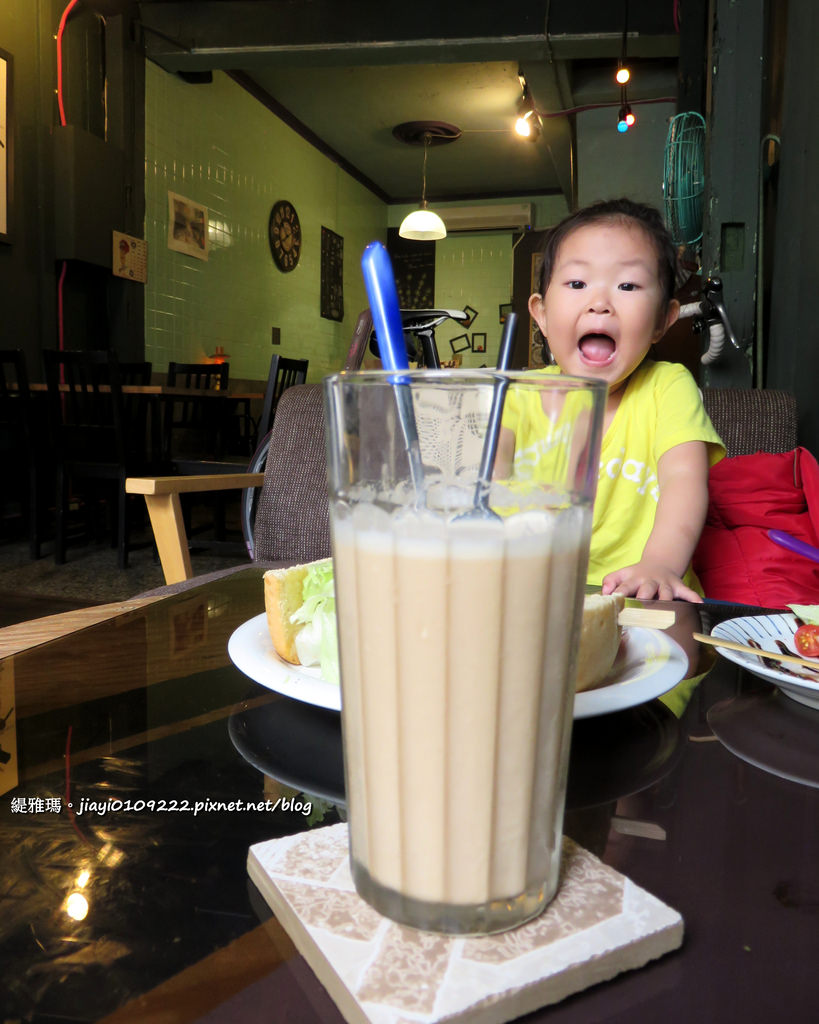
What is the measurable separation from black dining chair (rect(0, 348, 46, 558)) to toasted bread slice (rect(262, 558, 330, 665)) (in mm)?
3922

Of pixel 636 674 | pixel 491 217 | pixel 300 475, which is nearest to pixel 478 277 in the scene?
pixel 491 217

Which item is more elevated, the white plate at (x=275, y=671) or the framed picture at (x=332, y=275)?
the framed picture at (x=332, y=275)

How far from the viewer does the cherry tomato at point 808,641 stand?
673 mm

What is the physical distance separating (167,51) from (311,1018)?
22.2 feet

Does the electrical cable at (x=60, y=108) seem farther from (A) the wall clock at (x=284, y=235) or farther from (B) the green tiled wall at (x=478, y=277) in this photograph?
(B) the green tiled wall at (x=478, y=277)

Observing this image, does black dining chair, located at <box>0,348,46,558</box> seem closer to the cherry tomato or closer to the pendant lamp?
the cherry tomato

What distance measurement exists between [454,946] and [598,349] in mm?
1317

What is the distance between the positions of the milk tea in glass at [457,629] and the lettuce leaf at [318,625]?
0.77 ft

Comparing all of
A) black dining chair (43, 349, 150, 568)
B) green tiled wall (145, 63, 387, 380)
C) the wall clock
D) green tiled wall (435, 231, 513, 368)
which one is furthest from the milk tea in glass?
green tiled wall (435, 231, 513, 368)

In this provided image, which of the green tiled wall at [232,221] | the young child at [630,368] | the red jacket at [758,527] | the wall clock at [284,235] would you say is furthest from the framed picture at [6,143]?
the red jacket at [758,527]

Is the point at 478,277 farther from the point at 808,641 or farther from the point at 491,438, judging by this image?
the point at 491,438

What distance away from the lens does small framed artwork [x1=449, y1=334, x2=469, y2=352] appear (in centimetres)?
1042

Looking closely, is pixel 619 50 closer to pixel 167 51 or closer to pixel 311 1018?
pixel 167 51

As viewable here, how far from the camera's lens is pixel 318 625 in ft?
2.06
